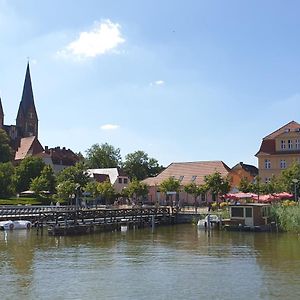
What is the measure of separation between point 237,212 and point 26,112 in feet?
318

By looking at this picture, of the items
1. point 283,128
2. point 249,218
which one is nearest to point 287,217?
point 249,218

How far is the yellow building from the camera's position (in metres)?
72.9

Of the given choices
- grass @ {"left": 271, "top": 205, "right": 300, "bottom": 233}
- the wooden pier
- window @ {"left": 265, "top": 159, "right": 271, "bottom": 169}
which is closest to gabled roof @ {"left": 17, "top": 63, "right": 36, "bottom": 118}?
window @ {"left": 265, "top": 159, "right": 271, "bottom": 169}

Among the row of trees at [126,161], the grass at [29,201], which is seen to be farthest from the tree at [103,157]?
the grass at [29,201]

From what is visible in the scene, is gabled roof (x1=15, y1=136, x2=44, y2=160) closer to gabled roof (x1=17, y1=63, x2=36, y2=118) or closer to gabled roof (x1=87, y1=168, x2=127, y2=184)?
gabled roof (x1=17, y1=63, x2=36, y2=118)

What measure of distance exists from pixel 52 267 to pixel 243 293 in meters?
9.56

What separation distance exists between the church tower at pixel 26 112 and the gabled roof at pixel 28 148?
14.4 metres

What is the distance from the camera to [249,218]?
44.7m

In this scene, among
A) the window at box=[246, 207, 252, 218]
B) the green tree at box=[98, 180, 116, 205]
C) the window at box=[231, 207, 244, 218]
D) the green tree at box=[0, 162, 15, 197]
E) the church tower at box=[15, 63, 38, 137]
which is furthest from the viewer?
the church tower at box=[15, 63, 38, 137]

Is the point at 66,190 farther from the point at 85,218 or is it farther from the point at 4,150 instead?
the point at 4,150

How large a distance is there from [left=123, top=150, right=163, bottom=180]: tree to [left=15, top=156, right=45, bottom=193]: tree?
40.3 meters

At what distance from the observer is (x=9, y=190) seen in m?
76.2

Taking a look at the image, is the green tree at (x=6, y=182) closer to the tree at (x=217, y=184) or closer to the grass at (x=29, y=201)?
the grass at (x=29, y=201)

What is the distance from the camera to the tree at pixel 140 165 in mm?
124000
